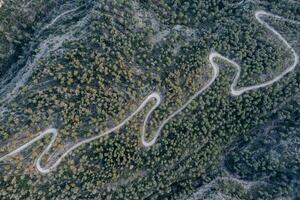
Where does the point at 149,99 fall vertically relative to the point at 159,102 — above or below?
above

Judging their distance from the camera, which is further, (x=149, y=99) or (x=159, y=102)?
(x=159, y=102)

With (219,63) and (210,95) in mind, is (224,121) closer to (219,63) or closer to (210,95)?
(210,95)

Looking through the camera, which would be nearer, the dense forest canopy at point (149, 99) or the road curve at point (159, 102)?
the road curve at point (159, 102)

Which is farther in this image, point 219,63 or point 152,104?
point 219,63

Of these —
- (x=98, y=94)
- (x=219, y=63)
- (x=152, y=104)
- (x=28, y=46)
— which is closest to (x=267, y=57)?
(x=219, y=63)

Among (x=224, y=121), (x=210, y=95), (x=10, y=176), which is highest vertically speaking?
(x=10, y=176)

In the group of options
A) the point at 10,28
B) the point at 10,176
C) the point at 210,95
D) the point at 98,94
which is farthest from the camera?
the point at 10,28

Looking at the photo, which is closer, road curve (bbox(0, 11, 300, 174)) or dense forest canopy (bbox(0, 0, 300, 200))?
road curve (bbox(0, 11, 300, 174))

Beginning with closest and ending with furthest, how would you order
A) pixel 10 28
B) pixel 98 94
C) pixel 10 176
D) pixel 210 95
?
1. pixel 10 176
2. pixel 98 94
3. pixel 210 95
4. pixel 10 28
